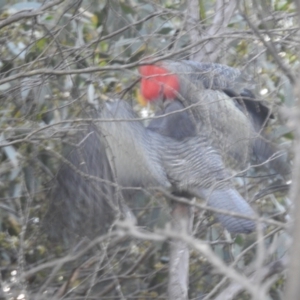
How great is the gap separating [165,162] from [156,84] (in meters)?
0.40

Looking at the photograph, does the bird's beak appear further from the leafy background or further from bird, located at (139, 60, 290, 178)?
bird, located at (139, 60, 290, 178)

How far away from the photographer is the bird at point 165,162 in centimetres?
333

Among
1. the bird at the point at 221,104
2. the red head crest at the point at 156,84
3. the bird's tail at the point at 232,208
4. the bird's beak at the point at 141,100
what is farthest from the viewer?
the bird's beak at the point at 141,100

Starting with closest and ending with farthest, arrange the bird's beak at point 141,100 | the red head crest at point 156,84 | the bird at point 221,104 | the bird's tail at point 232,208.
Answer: the bird's tail at point 232,208, the bird at point 221,104, the red head crest at point 156,84, the bird's beak at point 141,100

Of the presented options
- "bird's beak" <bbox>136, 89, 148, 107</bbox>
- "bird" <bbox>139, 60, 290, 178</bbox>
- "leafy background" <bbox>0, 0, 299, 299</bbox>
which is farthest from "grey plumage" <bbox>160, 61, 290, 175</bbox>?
"bird's beak" <bbox>136, 89, 148, 107</bbox>

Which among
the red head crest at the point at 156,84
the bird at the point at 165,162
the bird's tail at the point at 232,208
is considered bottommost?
the bird's tail at the point at 232,208

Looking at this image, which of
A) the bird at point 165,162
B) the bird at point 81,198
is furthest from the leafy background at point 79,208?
the bird at point 165,162

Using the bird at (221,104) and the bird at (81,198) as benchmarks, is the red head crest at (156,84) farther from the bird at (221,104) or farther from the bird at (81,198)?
the bird at (81,198)

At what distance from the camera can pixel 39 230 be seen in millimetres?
3328

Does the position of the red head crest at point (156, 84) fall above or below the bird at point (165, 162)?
above

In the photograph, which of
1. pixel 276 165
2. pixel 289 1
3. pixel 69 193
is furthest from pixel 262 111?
pixel 69 193

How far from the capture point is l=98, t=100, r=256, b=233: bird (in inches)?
131

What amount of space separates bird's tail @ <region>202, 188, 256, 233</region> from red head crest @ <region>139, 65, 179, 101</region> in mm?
535

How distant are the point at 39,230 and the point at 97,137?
1.76 ft
